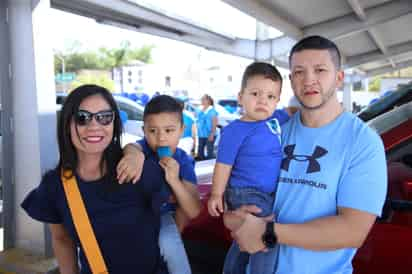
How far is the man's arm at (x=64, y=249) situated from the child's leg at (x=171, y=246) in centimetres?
46

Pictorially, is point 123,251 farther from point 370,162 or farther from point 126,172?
point 370,162

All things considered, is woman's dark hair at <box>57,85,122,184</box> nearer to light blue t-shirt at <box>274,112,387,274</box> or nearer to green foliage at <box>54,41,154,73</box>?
light blue t-shirt at <box>274,112,387,274</box>

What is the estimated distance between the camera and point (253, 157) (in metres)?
1.91

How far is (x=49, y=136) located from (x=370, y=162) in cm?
288

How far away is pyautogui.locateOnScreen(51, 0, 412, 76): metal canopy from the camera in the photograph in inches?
261

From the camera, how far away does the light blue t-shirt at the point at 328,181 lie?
155 centimetres

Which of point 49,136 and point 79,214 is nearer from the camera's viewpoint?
point 79,214

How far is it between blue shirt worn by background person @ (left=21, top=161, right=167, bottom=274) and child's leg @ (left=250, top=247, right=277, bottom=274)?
0.46m

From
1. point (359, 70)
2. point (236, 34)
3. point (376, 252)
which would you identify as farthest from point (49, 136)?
point (359, 70)

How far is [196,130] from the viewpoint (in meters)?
10.1

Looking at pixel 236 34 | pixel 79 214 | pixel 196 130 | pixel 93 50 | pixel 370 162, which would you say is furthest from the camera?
pixel 93 50

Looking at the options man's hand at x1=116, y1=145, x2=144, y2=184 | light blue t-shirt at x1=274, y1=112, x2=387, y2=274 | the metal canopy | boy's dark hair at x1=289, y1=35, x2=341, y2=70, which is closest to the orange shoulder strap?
man's hand at x1=116, y1=145, x2=144, y2=184

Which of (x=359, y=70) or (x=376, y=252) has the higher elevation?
(x=359, y=70)

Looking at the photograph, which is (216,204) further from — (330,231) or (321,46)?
(321,46)
